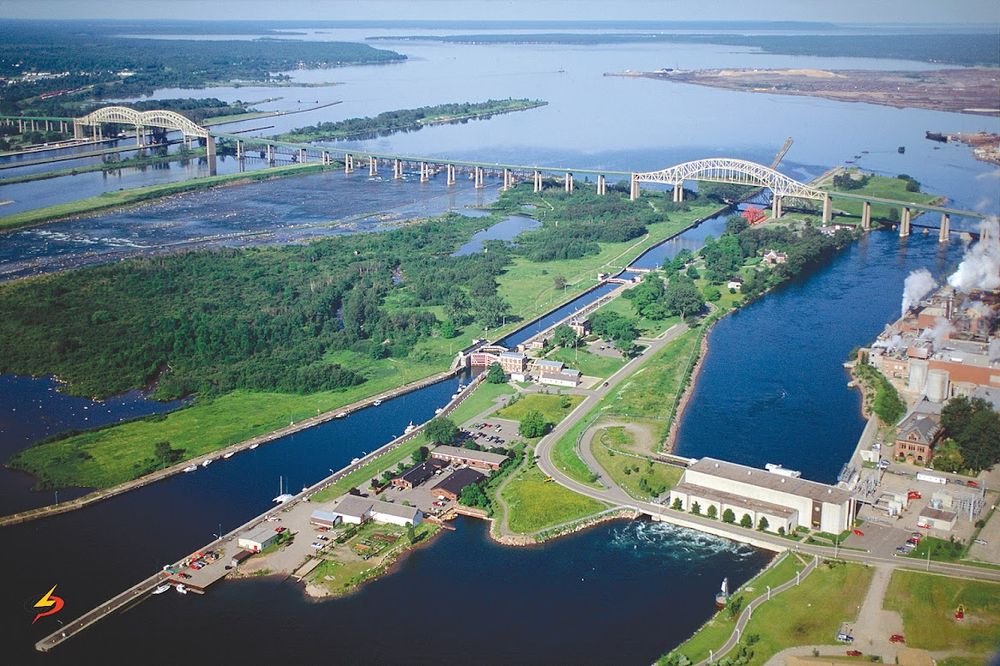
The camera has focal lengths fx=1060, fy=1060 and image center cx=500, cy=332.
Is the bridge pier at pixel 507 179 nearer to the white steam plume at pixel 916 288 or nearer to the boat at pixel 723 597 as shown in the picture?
the white steam plume at pixel 916 288

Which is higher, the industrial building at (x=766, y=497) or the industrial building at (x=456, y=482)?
the industrial building at (x=766, y=497)

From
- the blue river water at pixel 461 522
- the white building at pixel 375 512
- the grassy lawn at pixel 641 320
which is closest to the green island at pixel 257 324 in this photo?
the blue river water at pixel 461 522

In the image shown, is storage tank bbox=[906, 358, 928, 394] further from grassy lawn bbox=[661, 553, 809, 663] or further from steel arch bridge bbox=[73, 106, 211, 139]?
steel arch bridge bbox=[73, 106, 211, 139]

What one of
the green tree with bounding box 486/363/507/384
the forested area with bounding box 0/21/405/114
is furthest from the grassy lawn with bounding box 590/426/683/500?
the forested area with bounding box 0/21/405/114

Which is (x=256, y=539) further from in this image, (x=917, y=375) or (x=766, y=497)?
(x=917, y=375)

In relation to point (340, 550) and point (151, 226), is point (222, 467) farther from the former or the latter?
point (151, 226)

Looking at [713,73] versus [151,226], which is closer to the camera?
[151,226]

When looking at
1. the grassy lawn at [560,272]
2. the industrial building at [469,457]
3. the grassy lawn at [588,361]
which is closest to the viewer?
the industrial building at [469,457]

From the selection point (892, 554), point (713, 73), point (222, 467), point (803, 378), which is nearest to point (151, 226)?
point (222, 467)
